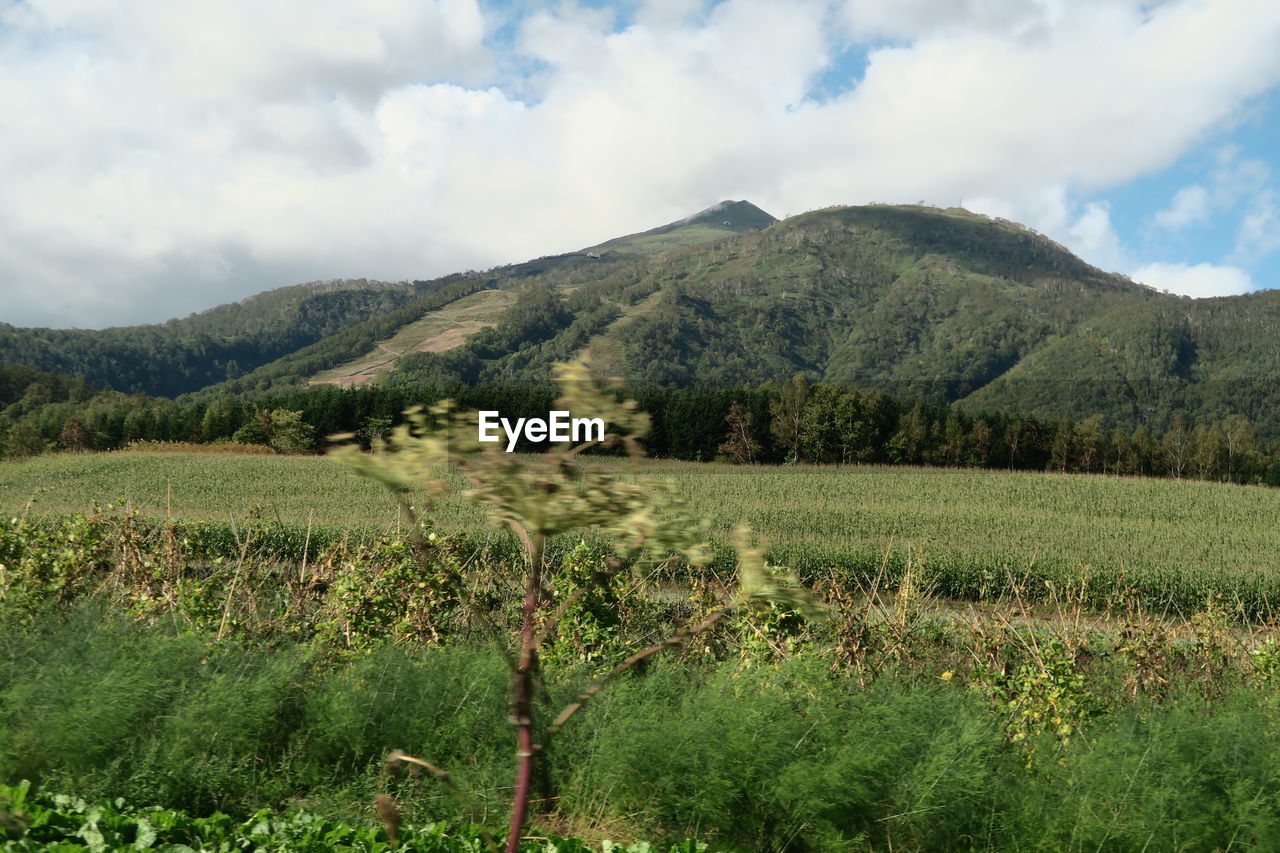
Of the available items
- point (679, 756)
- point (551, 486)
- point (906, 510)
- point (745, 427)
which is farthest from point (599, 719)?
point (745, 427)

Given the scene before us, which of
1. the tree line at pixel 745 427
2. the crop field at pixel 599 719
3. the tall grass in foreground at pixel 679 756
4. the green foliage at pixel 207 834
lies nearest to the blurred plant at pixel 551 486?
the crop field at pixel 599 719

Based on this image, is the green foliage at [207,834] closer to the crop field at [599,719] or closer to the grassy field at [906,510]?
the crop field at [599,719]

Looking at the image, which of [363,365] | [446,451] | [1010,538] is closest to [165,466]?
[1010,538]

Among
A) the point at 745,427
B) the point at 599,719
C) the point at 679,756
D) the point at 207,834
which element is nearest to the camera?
the point at 207,834

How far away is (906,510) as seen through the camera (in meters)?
37.7

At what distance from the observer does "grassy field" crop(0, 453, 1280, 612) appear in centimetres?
2316

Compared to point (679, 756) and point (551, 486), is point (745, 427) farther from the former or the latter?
point (551, 486)

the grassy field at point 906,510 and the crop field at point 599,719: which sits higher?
the crop field at point 599,719

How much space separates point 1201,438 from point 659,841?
339 ft

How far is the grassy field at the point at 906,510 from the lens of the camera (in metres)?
23.2

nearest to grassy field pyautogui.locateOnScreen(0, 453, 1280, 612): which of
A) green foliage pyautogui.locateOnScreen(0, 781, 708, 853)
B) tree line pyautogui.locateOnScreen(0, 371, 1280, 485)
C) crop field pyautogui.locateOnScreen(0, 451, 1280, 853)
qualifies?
crop field pyautogui.locateOnScreen(0, 451, 1280, 853)

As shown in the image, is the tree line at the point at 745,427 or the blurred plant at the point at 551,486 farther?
the tree line at the point at 745,427

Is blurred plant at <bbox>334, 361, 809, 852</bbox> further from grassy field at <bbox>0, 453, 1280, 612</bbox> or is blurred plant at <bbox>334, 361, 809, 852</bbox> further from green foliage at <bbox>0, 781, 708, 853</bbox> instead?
grassy field at <bbox>0, 453, 1280, 612</bbox>

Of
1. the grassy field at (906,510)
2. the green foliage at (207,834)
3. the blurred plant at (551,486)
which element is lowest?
the grassy field at (906,510)
